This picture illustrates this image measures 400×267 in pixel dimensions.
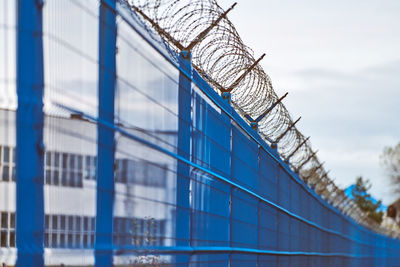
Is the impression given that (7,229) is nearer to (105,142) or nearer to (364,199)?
(105,142)

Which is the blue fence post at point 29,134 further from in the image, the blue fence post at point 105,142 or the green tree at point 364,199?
the green tree at point 364,199

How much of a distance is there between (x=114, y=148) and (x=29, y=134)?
42.8 inches

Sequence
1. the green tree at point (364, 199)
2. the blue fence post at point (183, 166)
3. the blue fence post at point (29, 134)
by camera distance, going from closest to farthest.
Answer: the blue fence post at point (29, 134) → the blue fence post at point (183, 166) → the green tree at point (364, 199)

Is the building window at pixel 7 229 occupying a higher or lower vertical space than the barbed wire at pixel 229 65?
lower

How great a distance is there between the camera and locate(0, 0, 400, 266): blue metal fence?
3.92 m

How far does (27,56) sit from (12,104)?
220mm

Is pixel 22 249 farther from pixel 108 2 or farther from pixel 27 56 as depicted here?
pixel 108 2

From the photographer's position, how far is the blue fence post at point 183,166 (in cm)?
655

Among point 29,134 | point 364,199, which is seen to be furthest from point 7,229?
point 364,199

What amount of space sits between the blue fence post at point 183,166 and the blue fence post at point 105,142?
64.8 inches

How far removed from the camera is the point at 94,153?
466 cm

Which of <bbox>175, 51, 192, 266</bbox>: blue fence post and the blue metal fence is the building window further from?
<bbox>175, 51, 192, 266</bbox>: blue fence post

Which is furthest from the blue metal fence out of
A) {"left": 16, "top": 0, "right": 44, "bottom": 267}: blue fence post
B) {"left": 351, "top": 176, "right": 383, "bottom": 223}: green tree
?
{"left": 351, "top": 176, "right": 383, "bottom": 223}: green tree

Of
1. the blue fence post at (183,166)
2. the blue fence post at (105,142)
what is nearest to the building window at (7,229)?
the blue fence post at (105,142)
